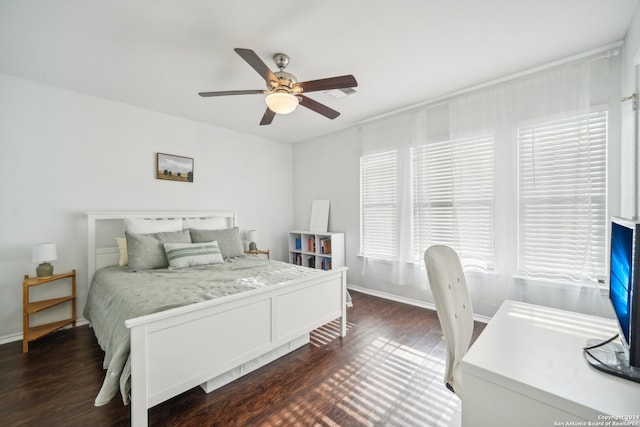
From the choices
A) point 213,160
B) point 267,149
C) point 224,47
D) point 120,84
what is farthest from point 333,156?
point 120,84

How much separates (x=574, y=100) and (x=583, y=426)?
2779 millimetres

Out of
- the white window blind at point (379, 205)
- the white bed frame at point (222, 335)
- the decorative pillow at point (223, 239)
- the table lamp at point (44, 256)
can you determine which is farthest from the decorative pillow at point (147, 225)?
the white window blind at point (379, 205)

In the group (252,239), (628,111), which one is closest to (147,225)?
(252,239)

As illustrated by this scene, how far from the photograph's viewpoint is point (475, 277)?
2.92 meters

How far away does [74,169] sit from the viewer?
2.91 metres

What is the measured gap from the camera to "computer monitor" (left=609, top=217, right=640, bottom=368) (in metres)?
0.77

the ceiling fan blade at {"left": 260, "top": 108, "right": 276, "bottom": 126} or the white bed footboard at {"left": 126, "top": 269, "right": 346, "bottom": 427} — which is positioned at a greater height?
the ceiling fan blade at {"left": 260, "top": 108, "right": 276, "bottom": 126}

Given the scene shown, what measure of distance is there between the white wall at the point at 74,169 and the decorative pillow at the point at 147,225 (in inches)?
14.4

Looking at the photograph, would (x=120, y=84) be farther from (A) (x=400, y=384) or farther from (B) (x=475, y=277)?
(B) (x=475, y=277)

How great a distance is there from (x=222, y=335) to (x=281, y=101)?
1.78 m

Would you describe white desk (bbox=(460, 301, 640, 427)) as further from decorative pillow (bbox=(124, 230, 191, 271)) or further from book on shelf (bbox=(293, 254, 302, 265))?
book on shelf (bbox=(293, 254, 302, 265))

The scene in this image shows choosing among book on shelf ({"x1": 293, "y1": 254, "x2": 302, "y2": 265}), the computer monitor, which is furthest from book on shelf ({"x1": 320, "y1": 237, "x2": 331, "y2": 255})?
the computer monitor

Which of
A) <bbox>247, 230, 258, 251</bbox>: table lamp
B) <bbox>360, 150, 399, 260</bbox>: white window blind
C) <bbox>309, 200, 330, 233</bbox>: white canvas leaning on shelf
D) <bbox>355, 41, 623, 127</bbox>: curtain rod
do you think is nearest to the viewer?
<bbox>355, 41, 623, 127</bbox>: curtain rod

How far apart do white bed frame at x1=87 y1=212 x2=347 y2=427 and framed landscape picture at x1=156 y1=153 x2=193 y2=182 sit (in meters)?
2.55
